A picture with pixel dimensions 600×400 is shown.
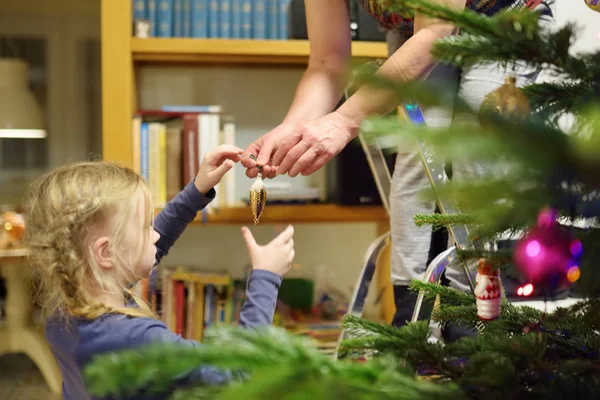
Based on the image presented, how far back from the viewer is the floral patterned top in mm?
1194

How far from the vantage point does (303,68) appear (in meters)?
2.54

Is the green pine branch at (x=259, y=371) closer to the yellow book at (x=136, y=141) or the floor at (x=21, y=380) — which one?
the yellow book at (x=136, y=141)

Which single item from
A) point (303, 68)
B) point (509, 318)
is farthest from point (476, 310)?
point (303, 68)

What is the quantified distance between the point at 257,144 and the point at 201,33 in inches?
43.2

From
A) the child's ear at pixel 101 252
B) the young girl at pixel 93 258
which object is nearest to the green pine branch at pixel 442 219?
the young girl at pixel 93 258

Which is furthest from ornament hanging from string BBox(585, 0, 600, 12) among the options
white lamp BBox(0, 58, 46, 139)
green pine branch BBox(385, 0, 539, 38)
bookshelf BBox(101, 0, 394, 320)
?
white lamp BBox(0, 58, 46, 139)

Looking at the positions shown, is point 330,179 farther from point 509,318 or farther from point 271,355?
point 271,355

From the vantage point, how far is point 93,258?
1050mm

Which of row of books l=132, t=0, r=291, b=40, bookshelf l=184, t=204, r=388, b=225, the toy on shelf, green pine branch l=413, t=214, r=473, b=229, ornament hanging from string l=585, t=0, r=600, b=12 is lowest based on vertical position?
the toy on shelf

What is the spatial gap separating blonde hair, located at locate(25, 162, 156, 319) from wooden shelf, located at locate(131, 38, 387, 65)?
1044 millimetres

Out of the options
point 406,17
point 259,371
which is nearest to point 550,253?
point 259,371

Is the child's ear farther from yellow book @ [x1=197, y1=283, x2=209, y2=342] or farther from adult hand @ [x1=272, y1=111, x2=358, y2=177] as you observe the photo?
yellow book @ [x1=197, y1=283, x2=209, y2=342]

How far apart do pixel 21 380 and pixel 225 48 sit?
51.8 inches

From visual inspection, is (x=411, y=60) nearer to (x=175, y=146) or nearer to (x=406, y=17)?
(x=406, y=17)
